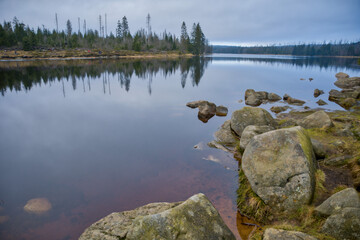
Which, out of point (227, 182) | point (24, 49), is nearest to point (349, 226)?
point (227, 182)

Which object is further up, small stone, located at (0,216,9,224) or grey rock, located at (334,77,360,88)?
grey rock, located at (334,77,360,88)

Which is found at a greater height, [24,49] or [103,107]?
[24,49]

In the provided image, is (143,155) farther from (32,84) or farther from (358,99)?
(32,84)

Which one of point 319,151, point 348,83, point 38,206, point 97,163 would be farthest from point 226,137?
point 348,83

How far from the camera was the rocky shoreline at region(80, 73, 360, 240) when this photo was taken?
516 cm

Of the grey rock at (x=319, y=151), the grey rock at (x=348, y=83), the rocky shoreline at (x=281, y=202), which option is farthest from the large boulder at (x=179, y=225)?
the grey rock at (x=348, y=83)

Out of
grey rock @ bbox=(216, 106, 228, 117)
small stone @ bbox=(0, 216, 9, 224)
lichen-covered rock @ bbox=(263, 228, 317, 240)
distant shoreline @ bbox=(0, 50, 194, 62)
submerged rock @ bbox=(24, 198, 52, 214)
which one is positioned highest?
distant shoreline @ bbox=(0, 50, 194, 62)

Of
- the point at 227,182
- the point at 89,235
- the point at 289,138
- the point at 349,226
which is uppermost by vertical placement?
the point at 289,138

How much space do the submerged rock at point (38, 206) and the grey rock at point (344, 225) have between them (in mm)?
9807

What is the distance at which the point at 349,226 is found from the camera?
548 cm

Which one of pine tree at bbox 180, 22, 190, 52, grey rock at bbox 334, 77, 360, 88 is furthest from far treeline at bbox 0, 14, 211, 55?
grey rock at bbox 334, 77, 360, 88

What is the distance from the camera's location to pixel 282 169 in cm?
800

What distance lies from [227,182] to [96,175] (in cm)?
660

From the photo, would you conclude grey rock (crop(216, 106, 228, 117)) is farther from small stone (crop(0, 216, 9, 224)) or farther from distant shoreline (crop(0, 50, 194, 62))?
distant shoreline (crop(0, 50, 194, 62))
